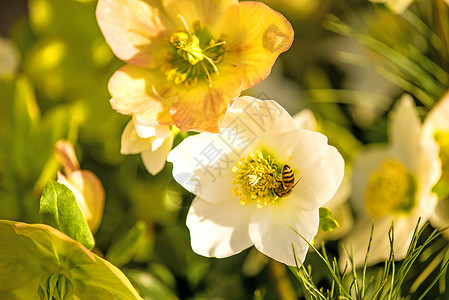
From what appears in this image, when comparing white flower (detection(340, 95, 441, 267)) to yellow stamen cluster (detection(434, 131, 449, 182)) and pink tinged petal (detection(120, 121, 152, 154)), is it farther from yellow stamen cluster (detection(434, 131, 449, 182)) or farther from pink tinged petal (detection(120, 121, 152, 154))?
pink tinged petal (detection(120, 121, 152, 154))

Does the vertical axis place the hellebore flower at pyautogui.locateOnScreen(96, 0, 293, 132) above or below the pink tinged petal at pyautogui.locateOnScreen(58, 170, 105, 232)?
above

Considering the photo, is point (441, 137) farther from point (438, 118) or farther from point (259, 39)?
point (259, 39)

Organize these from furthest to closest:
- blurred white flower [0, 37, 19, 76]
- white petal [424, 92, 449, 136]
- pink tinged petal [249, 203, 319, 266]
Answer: blurred white flower [0, 37, 19, 76]
white petal [424, 92, 449, 136]
pink tinged petal [249, 203, 319, 266]

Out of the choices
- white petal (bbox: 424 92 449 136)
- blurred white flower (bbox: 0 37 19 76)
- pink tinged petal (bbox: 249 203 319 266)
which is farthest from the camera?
blurred white flower (bbox: 0 37 19 76)

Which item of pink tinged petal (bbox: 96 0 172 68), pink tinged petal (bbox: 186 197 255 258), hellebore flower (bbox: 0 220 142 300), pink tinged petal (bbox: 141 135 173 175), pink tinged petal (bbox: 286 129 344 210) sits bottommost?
hellebore flower (bbox: 0 220 142 300)

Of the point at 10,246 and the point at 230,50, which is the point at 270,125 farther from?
the point at 10,246

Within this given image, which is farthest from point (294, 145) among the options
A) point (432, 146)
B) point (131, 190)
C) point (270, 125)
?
point (131, 190)

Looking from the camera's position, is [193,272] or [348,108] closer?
[193,272]

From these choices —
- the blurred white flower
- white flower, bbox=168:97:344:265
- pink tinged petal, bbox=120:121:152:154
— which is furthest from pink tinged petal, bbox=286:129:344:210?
the blurred white flower
